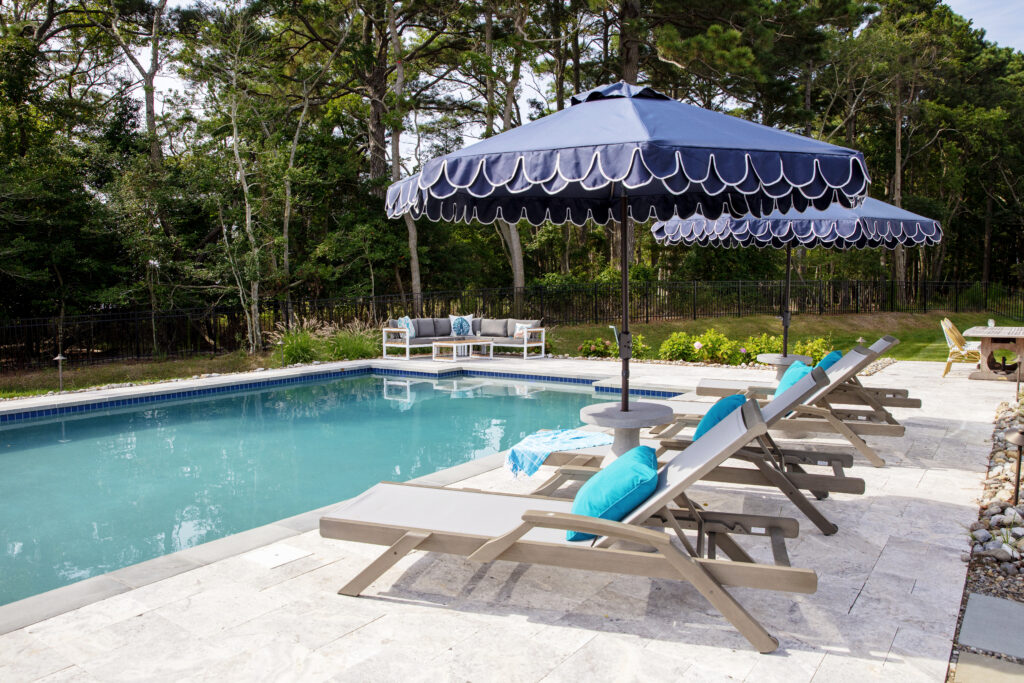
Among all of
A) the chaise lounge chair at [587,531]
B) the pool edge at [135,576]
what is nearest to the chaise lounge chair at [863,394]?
the chaise lounge chair at [587,531]

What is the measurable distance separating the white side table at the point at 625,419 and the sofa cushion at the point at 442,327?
31.5 ft

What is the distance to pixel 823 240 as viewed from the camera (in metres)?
6.71

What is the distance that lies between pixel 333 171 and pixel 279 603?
16818 millimetres

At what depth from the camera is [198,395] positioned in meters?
10.1

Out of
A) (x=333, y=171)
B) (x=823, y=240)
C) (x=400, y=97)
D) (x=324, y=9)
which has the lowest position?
(x=823, y=240)

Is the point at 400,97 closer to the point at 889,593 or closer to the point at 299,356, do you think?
the point at 299,356

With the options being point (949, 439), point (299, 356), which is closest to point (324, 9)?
point (299, 356)

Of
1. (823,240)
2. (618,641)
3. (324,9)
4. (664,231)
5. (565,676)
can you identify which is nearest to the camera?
(565,676)

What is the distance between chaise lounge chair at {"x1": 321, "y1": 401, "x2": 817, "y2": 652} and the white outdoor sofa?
9874mm

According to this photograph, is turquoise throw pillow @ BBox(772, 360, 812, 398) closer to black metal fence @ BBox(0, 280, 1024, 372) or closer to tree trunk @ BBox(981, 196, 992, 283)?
black metal fence @ BBox(0, 280, 1024, 372)

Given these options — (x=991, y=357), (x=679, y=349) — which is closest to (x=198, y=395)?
(x=679, y=349)

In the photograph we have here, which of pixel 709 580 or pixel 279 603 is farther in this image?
pixel 279 603

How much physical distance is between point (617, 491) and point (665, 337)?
1562cm

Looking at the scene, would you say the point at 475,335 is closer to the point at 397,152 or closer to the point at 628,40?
the point at 397,152
